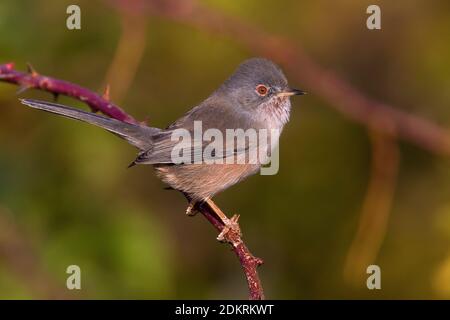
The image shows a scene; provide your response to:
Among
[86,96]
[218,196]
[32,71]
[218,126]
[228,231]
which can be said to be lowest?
[228,231]

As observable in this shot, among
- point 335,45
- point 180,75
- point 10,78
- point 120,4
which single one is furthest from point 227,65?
point 10,78

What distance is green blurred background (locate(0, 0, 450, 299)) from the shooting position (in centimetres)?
518

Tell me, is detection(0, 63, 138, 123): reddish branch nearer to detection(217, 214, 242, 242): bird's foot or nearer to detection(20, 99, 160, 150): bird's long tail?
detection(20, 99, 160, 150): bird's long tail

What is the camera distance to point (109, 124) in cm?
478

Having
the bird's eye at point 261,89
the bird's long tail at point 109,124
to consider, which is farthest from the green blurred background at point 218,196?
the bird's eye at point 261,89

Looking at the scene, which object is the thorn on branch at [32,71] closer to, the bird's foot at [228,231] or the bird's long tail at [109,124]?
the bird's long tail at [109,124]

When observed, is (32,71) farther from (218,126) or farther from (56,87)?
(218,126)

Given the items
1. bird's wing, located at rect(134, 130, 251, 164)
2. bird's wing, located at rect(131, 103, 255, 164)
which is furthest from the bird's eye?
bird's wing, located at rect(134, 130, 251, 164)

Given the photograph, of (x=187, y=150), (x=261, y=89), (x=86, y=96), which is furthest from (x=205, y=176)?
(x=86, y=96)

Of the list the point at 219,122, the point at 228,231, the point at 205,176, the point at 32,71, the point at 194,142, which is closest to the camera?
the point at 32,71

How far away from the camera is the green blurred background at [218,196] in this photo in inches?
204

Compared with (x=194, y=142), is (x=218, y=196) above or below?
above

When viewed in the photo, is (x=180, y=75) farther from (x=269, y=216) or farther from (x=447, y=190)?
(x=447, y=190)

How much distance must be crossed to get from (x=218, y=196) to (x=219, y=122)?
1.91 meters
